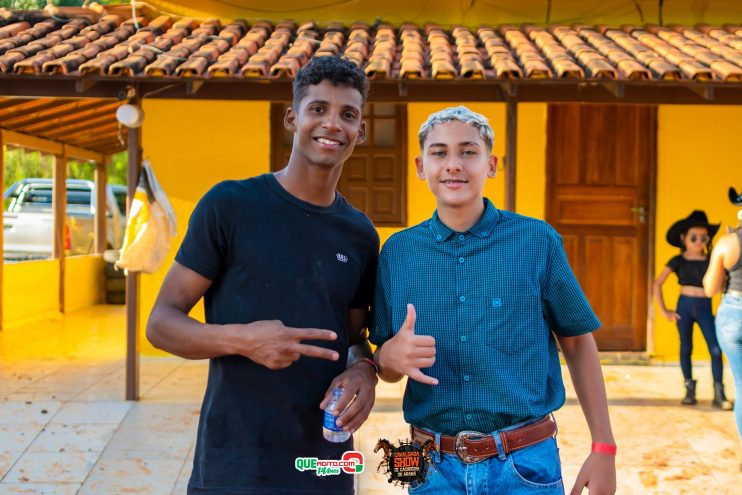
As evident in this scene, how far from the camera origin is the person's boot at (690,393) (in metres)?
7.19

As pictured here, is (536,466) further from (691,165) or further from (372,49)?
(691,165)

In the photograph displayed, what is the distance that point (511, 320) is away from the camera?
235cm

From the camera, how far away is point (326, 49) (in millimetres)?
7645

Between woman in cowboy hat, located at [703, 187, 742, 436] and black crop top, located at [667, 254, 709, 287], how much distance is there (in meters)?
1.75

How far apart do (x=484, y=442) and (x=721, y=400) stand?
5544 millimetres

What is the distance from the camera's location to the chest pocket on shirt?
2.34m

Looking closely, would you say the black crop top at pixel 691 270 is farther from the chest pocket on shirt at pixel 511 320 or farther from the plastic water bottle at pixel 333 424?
the plastic water bottle at pixel 333 424

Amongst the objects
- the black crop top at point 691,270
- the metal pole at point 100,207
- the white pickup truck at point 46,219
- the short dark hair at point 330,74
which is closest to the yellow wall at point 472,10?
the black crop top at point 691,270

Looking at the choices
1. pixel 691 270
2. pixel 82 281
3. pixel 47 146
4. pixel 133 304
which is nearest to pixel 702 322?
pixel 691 270

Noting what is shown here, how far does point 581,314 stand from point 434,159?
63cm

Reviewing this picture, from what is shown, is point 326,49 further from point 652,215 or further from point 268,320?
point 268,320

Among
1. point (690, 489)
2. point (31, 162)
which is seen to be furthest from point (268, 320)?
point (31, 162)

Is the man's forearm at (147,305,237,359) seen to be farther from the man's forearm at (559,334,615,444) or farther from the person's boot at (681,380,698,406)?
the person's boot at (681,380,698,406)

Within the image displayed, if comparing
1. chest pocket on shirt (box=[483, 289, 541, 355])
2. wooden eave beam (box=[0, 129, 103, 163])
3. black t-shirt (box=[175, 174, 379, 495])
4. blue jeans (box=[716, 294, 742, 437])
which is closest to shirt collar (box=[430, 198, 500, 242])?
chest pocket on shirt (box=[483, 289, 541, 355])
